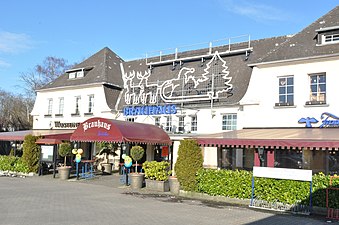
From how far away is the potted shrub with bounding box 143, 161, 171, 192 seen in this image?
Answer: 17.0m

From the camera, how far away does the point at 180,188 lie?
16.0 metres

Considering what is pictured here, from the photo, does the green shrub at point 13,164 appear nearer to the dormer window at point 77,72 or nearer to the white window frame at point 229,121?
the dormer window at point 77,72

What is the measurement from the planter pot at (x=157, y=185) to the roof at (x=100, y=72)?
11.7 meters

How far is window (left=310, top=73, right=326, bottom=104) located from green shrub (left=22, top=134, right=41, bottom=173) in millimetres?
17141

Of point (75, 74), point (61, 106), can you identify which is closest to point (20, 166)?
point (61, 106)

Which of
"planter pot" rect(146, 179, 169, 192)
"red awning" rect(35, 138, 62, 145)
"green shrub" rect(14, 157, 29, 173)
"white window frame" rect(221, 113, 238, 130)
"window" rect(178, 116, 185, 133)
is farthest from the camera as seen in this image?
"green shrub" rect(14, 157, 29, 173)

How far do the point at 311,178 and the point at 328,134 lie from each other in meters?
2.73

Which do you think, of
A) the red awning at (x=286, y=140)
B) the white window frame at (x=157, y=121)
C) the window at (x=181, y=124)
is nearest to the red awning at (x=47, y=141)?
the white window frame at (x=157, y=121)

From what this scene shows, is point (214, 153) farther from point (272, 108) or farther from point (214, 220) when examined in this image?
point (214, 220)

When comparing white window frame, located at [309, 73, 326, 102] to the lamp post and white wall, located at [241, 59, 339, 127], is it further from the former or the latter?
the lamp post

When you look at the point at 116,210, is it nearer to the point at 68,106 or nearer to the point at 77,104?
the point at 77,104

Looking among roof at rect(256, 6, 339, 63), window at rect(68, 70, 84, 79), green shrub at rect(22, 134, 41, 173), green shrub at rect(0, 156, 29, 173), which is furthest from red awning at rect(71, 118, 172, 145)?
window at rect(68, 70, 84, 79)

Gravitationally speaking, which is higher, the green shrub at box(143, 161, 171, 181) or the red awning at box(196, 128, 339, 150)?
the red awning at box(196, 128, 339, 150)

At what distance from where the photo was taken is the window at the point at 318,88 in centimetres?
1702
